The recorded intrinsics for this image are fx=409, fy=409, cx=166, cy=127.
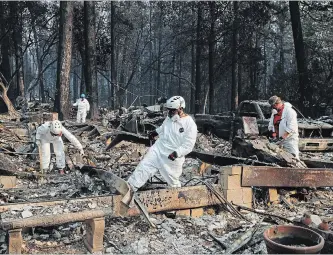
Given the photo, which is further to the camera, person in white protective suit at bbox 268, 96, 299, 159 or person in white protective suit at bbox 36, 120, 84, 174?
person in white protective suit at bbox 36, 120, 84, 174

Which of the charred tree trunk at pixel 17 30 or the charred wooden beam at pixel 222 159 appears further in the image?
the charred tree trunk at pixel 17 30

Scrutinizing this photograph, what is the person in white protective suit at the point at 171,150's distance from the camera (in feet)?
21.3

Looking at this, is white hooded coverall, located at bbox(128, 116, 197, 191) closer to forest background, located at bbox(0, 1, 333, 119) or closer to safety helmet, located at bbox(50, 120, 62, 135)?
safety helmet, located at bbox(50, 120, 62, 135)

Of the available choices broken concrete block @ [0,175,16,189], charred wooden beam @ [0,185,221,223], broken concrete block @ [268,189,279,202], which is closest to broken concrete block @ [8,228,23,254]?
charred wooden beam @ [0,185,221,223]

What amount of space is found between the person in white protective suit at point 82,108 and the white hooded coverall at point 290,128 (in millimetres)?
12500

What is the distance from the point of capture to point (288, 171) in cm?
693

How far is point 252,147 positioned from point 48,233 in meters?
4.66

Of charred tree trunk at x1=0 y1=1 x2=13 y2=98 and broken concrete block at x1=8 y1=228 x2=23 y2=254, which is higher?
charred tree trunk at x1=0 y1=1 x2=13 y2=98

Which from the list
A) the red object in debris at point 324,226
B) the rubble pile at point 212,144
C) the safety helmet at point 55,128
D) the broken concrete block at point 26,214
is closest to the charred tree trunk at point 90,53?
the rubble pile at point 212,144

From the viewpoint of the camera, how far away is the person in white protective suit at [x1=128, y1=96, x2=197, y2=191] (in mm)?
6504

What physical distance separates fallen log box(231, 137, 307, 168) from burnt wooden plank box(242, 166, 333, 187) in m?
0.43

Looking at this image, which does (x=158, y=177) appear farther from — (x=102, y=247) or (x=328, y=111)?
(x=328, y=111)

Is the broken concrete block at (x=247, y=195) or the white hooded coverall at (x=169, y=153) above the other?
the white hooded coverall at (x=169, y=153)

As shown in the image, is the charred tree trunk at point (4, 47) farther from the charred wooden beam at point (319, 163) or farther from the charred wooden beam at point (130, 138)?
the charred wooden beam at point (319, 163)
